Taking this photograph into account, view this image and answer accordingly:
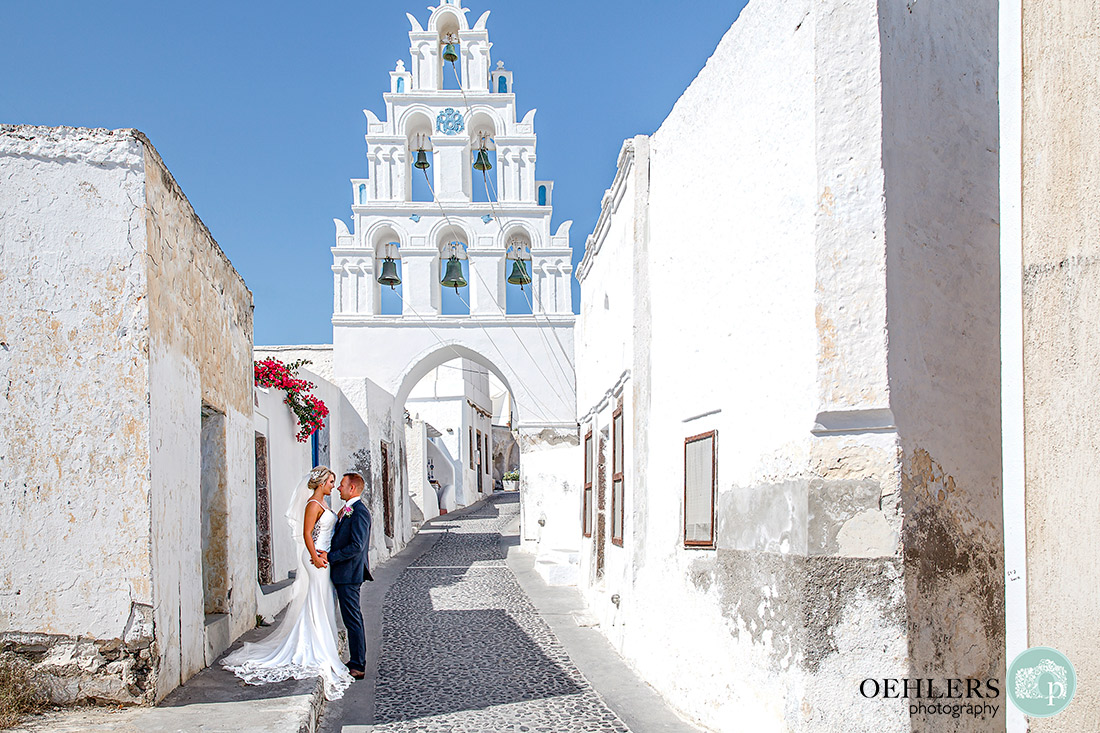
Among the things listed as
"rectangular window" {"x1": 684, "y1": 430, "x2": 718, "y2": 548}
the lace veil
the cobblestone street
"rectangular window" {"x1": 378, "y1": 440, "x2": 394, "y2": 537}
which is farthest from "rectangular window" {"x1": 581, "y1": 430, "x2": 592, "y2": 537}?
"rectangular window" {"x1": 378, "y1": 440, "x2": 394, "y2": 537}

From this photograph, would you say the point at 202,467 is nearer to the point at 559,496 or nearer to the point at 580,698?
the point at 580,698

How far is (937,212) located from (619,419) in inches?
165

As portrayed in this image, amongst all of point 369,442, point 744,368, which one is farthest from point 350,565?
point 369,442

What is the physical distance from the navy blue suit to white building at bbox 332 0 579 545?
1088 centimetres

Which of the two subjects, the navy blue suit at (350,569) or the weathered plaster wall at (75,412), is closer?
the weathered plaster wall at (75,412)

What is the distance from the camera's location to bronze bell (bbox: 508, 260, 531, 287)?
18.4m

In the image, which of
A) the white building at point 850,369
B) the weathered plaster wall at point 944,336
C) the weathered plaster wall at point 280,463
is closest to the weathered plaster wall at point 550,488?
the weathered plaster wall at point 280,463

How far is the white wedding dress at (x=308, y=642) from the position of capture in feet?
19.8

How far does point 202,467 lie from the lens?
6.76 m

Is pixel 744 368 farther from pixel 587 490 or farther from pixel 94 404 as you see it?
pixel 587 490

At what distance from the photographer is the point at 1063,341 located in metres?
2.95

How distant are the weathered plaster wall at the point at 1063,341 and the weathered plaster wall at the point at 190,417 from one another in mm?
4102

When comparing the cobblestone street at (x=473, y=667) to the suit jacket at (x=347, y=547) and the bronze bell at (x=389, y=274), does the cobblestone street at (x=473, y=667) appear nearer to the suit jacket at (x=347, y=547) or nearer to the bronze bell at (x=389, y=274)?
the suit jacket at (x=347, y=547)
